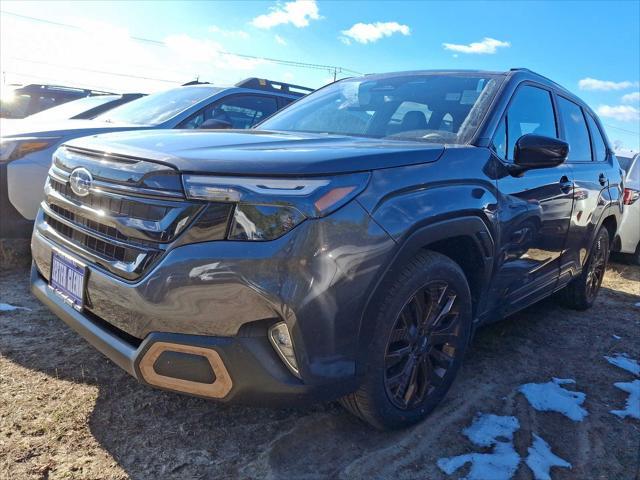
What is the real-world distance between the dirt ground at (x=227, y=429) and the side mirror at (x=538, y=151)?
1284 millimetres

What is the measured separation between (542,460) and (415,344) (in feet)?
2.46

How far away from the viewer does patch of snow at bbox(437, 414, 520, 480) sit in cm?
208

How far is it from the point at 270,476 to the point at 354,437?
1.52 feet

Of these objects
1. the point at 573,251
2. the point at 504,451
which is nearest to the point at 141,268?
the point at 504,451

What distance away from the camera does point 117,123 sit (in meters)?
4.74

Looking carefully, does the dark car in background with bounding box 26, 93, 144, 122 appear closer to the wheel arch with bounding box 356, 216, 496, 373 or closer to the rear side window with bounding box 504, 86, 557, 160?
the rear side window with bounding box 504, 86, 557, 160

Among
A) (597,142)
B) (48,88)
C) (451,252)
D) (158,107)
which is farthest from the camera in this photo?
(48,88)

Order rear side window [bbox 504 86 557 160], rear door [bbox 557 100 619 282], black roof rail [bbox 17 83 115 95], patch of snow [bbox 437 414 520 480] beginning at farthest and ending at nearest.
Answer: black roof rail [bbox 17 83 115 95] < rear door [bbox 557 100 619 282] < rear side window [bbox 504 86 557 160] < patch of snow [bbox 437 414 520 480]

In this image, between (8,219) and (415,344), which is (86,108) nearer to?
(8,219)

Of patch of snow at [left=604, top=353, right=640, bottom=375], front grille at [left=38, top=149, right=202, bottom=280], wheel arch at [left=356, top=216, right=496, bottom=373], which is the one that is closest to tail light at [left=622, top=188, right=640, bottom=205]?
patch of snow at [left=604, top=353, right=640, bottom=375]

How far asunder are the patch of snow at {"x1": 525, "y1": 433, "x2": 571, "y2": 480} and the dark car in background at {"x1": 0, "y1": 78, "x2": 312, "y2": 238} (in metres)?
2.73

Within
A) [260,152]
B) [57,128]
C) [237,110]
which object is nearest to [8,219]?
[57,128]

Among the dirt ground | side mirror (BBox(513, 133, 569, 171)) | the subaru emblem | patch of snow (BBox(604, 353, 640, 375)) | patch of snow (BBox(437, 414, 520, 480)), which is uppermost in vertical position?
side mirror (BBox(513, 133, 569, 171))

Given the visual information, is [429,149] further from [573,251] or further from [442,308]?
[573,251]
